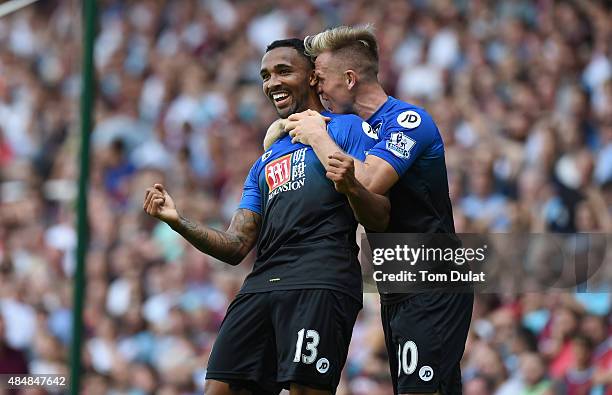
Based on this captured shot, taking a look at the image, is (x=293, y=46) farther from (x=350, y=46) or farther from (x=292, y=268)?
(x=292, y=268)

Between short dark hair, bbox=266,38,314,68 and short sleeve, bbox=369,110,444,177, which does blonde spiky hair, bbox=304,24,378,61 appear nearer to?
short dark hair, bbox=266,38,314,68

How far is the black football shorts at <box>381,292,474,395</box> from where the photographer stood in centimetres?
451

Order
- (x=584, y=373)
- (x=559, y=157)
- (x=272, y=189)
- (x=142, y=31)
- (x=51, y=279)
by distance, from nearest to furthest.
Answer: (x=272, y=189), (x=584, y=373), (x=559, y=157), (x=51, y=279), (x=142, y=31)

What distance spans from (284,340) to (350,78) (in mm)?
1135

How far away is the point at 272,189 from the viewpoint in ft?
14.9

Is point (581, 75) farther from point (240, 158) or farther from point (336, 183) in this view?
point (336, 183)

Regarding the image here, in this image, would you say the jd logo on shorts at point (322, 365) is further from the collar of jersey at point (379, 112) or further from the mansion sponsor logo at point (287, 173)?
the collar of jersey at point (379, 112)

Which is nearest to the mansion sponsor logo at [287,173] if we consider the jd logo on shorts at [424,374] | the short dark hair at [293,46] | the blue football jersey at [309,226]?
the blue football jersey at [309,226]

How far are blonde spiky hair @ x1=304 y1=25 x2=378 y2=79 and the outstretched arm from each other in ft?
2.35

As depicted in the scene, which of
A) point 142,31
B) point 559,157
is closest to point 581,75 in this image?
point 559,157

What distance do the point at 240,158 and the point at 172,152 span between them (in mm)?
686

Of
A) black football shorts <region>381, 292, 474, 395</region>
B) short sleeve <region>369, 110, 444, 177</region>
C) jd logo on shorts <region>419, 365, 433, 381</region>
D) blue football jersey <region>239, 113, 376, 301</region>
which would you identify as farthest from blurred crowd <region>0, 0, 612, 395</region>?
blue football jersey <region>239, 113, 376, 301</region>

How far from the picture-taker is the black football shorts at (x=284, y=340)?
420 centimetres

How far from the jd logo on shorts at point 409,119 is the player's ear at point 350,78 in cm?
24
